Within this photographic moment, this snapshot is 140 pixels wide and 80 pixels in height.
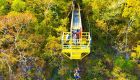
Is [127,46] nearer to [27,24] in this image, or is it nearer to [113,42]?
[113,42]

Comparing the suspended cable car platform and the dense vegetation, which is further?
the dense vegetation

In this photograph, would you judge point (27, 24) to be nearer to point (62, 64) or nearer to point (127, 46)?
point (62, 64)

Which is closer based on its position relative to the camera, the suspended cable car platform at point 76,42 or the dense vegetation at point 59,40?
the suspended cable car platform at point 76,42

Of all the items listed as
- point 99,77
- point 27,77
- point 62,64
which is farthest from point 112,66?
point 27,77

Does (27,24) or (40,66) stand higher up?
(27,24)
